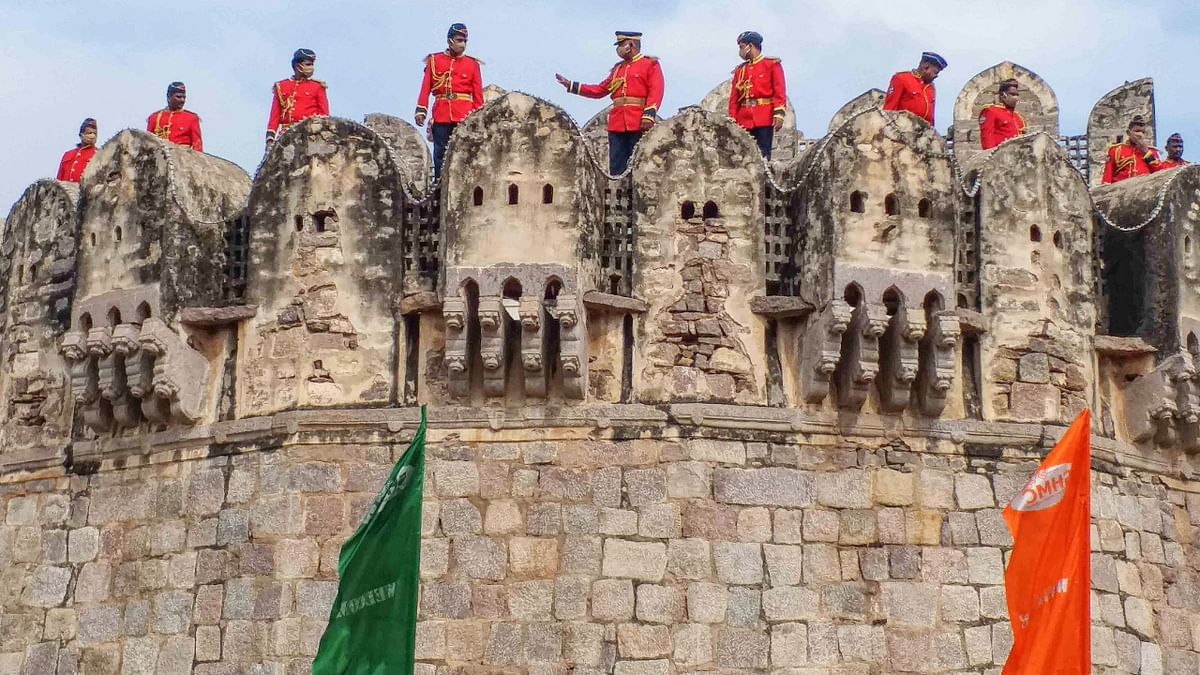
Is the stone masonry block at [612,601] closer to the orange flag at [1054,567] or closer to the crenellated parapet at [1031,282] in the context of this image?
the orange flag at [1054,567]

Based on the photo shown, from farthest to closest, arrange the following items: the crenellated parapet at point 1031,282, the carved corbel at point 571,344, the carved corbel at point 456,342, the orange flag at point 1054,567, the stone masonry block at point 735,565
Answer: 1. the crenellated parapet at point 1031,282
2. the carved corbel at point 456,342
3. the carved corbel at point 571,344
4. the stone masonry block at point 735,565
5. the orange flag at point 1054,567

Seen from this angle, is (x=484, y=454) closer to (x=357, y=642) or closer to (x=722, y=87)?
(x=357, y=642)

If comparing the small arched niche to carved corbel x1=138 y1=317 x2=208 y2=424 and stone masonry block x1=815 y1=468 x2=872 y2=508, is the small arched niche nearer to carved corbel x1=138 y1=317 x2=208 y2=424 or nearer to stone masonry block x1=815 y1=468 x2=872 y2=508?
stone masonry block x1=815 y1=468 x2=872 y2=508

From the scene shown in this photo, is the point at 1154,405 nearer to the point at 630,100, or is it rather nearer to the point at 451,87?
the point at 630,100

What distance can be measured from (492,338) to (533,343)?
276 millimetres

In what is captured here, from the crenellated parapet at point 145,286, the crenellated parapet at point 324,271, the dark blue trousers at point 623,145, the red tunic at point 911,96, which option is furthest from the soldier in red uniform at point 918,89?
the crenellated parapet at point 145,286

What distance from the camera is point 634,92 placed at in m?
18.2

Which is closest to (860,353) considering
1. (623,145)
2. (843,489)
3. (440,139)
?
(843,489)

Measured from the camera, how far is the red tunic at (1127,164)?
19312 millimetres

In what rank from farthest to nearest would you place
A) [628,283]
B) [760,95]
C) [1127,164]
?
[1127,164], [760,95], [628,283]

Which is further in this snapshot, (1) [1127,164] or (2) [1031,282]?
(1) [1127,164]

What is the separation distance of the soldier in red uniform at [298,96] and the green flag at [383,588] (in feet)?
18.2

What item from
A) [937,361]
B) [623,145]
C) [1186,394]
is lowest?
[1186,394]

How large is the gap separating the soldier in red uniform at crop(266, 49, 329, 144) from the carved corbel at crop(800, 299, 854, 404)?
418cm
